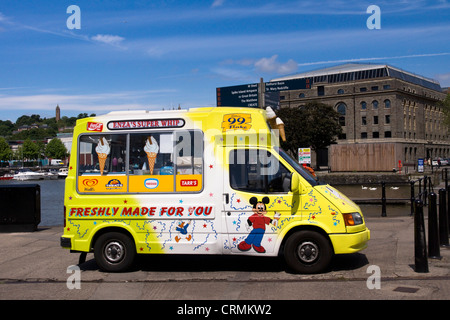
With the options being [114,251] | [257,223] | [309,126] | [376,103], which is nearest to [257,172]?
[257,223]

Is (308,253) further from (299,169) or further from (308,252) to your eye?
(299,169)

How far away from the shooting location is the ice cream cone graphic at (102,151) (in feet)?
27.9

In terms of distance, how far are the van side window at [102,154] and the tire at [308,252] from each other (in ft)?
10.5

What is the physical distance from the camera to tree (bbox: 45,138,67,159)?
599 feet

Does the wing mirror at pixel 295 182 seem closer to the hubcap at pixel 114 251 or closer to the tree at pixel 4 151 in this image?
the hubcap at pixel 114 251

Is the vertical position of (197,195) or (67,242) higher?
(197,195)

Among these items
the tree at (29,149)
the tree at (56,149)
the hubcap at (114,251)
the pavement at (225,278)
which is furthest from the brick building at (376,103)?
the tree at (29,149)

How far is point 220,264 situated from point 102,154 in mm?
3009

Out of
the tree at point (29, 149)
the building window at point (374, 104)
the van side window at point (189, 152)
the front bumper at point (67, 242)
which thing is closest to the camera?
the van side window at point (189, 152)

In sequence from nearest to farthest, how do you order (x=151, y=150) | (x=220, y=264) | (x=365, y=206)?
1. (x=151, y=150)
2. (x=220, y=264)
3. (x=365, y=206)

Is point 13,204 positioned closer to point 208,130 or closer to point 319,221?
point 208,130

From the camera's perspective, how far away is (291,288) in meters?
7.03

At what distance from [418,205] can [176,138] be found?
163 inches

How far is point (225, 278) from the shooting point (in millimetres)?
7871
